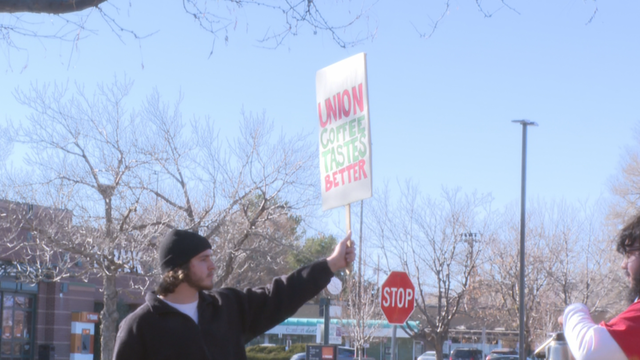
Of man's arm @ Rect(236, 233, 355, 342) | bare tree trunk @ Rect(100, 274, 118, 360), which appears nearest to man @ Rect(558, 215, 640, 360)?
man's arm @ Rect(236, 233, 355, 342)

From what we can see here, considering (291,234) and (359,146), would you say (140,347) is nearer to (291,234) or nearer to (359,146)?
(359,146)

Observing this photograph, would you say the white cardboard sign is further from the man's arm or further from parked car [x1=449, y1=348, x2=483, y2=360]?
parked car [x1=449, y1=348, x2=483, y2=360]

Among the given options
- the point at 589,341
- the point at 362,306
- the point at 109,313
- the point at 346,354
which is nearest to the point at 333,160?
the point at 589,341

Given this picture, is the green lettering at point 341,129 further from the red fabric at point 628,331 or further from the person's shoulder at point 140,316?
the red fabric at point 628,331

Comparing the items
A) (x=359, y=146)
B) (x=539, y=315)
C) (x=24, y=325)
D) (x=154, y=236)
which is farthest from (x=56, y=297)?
(x=359, y=146)

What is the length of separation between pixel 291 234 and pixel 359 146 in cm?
1654

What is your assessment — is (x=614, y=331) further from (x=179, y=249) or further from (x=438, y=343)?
(x=438, y=343)

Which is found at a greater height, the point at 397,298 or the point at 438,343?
the point at 397,298

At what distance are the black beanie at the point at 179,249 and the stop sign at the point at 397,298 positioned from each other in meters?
10.8

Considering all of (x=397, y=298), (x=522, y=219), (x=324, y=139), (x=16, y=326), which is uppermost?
(x=522, y=219)

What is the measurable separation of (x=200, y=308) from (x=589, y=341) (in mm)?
1733

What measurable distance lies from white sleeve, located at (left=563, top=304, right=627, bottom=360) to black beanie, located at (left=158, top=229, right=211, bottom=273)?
1.71 meters

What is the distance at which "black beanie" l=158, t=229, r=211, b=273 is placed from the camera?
3605 millimetres

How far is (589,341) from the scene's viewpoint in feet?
8.79
